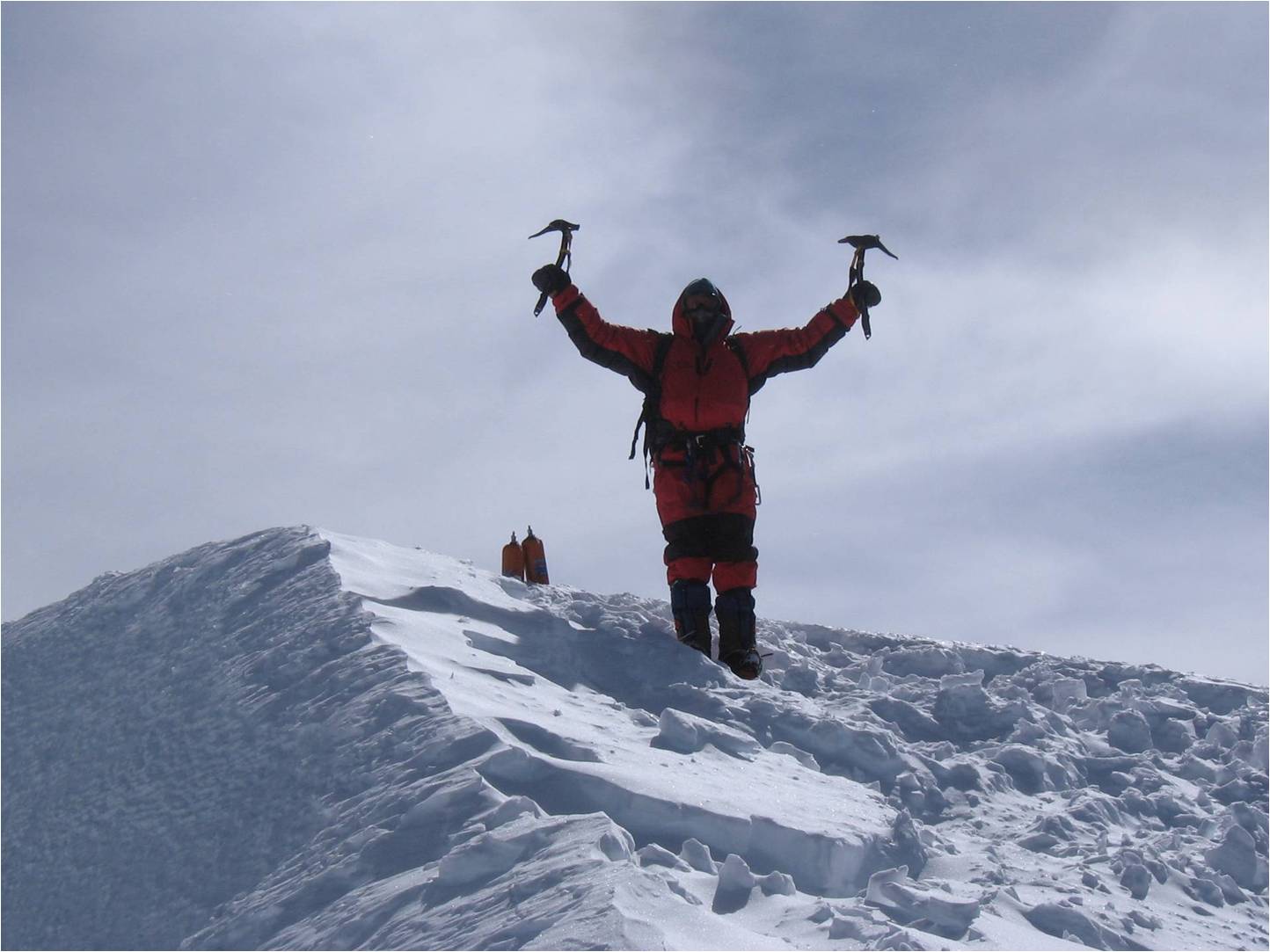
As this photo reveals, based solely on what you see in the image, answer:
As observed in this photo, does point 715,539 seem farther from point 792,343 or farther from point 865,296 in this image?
point 865,296

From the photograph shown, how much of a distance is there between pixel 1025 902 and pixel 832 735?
5.50 ft

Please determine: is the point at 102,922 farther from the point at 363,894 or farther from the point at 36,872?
the point at 363,894

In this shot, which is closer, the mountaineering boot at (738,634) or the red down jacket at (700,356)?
the mountaineering boot at (738,634)

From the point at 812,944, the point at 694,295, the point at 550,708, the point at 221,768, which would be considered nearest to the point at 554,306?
the point at 694,295

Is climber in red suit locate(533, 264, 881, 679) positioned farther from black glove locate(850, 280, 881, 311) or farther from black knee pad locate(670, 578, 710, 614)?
black glove locate(850, 280, 881, 311)

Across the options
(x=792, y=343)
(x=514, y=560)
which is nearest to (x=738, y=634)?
(x=792, y=343)

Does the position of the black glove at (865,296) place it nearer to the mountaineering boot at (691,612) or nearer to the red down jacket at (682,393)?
Result: the red down jacket at (682,393)

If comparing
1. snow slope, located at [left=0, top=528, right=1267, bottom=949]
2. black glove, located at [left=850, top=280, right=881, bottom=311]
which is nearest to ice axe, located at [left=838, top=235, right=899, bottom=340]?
black glove, located at [left=850, top=280, right=881, bottom=311]

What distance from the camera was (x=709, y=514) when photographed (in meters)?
8.05

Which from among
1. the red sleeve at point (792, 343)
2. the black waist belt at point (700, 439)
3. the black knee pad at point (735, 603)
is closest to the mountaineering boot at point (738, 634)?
the black knee pad at point (735, 603)

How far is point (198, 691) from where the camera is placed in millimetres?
6230

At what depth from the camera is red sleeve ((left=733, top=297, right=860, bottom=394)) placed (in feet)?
27.6

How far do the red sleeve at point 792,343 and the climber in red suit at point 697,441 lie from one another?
0.21ft

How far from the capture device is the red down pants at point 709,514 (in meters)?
7.96
